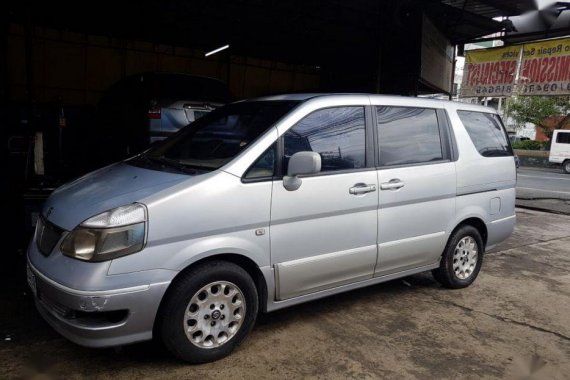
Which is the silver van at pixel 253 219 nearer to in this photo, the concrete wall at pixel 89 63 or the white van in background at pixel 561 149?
the concrete wall at pixel 89 63

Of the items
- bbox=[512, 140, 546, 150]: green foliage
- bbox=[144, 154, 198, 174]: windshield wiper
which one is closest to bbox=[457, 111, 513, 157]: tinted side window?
bbox=[144, 154, 198, 174]: windshield wiper

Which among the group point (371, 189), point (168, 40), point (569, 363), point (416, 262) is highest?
point (168, 40)

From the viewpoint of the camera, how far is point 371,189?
3.67 metres

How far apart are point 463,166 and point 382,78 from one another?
656 cm

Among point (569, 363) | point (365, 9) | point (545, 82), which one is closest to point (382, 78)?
point (365, 9)

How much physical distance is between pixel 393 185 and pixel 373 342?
1231 millimetres

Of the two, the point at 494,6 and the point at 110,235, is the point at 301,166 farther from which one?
the point at 494,6

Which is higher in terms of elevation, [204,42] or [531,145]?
[204,42]

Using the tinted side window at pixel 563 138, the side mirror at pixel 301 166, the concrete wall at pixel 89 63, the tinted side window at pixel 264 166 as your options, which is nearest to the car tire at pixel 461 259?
the side mirror at pixel 301 166

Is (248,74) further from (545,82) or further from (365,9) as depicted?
(545,82)

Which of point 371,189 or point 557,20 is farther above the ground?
point 557,20

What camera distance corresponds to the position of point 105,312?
104 inches

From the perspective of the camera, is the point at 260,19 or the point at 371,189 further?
the point at 260,19

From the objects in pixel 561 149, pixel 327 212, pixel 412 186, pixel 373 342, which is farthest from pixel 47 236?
pixel 561 149
